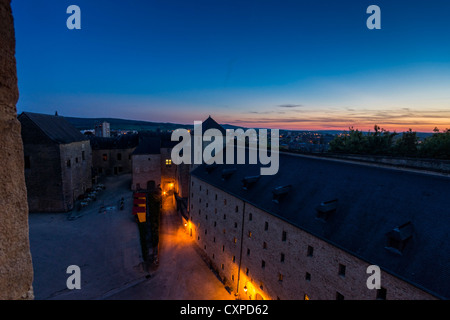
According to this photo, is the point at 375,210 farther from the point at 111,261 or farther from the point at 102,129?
the point at 102,129

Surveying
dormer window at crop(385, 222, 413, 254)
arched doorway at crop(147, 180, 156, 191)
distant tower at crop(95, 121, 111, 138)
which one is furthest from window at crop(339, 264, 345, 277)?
distant tower at crop(95, 121, 111, 138)

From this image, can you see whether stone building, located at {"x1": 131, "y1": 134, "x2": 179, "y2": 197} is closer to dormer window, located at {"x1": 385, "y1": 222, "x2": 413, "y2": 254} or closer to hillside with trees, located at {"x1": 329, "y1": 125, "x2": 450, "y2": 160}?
hillside with trees, located at {"x1": 329, "y1": 125, "x2": 450, "y2": 160}

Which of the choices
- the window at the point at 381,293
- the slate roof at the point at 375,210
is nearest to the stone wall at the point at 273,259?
the window at the point at 381,293

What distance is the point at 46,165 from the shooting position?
1373 inches

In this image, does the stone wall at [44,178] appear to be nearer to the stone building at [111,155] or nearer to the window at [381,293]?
the stone building at [111,155]

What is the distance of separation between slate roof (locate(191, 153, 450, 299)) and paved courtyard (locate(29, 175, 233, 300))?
11230mm

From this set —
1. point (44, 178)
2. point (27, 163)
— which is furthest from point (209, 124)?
point (27, 163)

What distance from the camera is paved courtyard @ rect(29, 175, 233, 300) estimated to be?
20.9m

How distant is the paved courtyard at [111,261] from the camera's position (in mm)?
20891

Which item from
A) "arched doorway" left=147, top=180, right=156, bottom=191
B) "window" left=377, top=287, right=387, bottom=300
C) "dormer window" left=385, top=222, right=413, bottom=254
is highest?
"dormer window" left=385, top=222, right=413, bottom=254

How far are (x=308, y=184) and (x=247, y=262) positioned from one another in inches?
337

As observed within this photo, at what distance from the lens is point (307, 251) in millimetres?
14445
